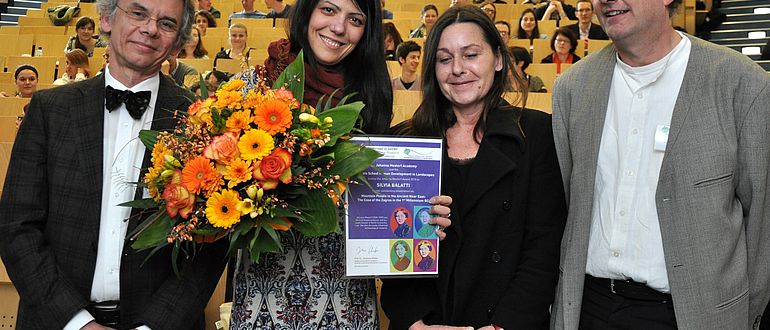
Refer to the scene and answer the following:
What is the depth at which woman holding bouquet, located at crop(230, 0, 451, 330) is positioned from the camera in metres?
2.07

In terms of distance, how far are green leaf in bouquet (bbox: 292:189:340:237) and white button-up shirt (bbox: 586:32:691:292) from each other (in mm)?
777

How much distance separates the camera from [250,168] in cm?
171

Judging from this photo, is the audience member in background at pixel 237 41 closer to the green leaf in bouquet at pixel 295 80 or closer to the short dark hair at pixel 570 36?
the short dark hair at pixel 570 36

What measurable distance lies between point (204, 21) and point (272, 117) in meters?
7.45

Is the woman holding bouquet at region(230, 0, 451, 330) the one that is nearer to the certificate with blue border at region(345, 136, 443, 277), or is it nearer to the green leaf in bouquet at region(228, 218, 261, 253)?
the certificate with blue border at region(345, 136, 443, 277)

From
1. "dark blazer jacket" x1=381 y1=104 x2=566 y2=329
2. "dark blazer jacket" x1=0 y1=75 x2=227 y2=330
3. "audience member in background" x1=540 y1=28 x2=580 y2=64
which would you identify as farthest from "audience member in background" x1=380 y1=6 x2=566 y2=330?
"audience member in background" x1=540 y1=28 x2=580 y2=64

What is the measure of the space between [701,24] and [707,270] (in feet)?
28.8

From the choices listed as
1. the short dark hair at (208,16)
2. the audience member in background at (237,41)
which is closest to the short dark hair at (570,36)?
the audience member in background at (237,41)

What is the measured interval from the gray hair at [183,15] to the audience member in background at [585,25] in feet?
20.0

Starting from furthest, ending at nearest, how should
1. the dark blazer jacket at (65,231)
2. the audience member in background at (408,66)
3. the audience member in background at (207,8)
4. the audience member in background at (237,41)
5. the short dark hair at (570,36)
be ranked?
the audience member in background at (207,8) < the audience member in background at (237,41) < the short dark hair at (570,36) < the audience member in background at (408,66) < the dark blazer jacket at (65,231)

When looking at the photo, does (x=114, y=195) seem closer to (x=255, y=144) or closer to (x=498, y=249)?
(x=255, y=144)

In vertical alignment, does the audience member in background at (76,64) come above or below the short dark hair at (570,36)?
below

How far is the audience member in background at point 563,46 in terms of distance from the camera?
7.08m

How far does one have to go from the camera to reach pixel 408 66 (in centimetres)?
602
